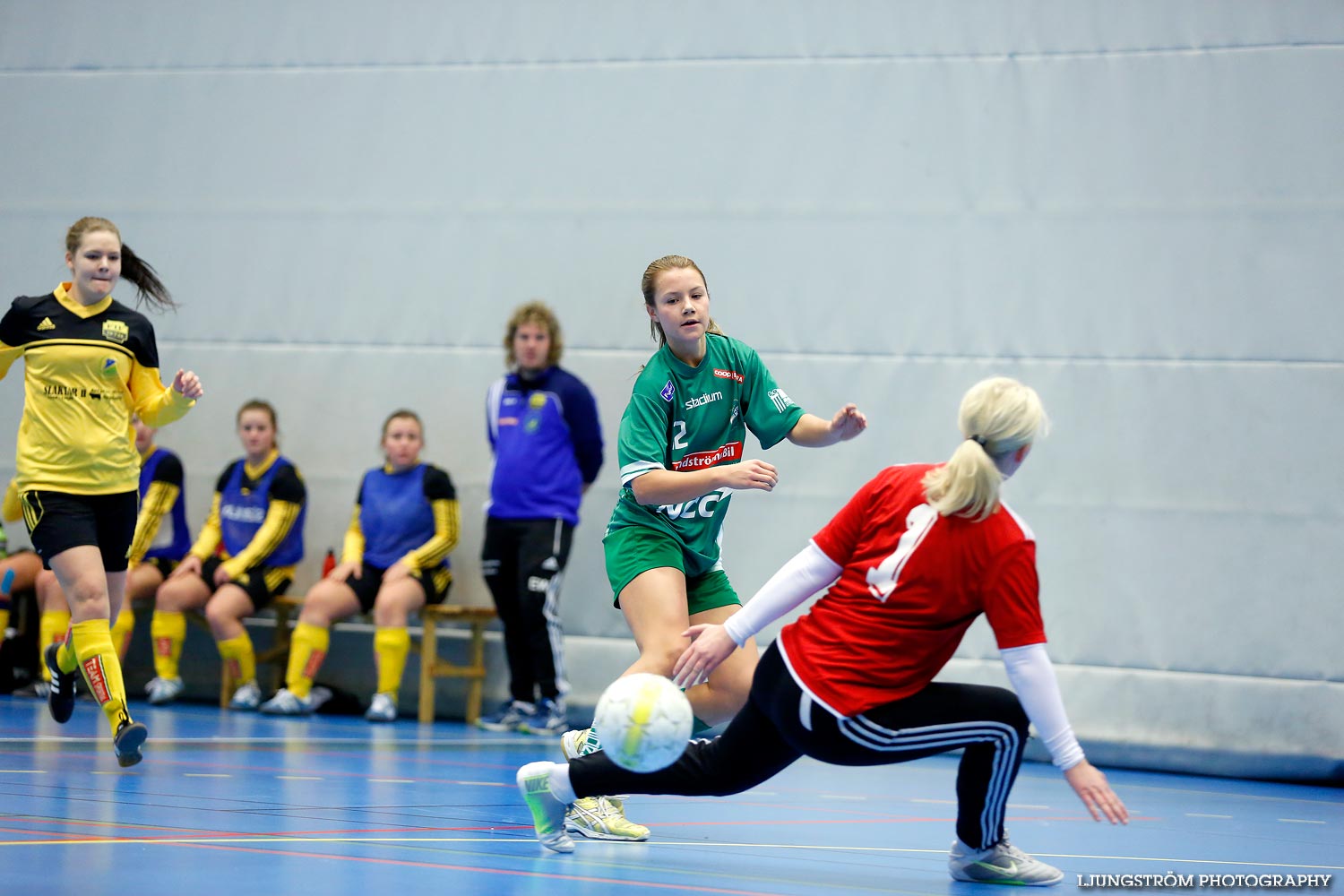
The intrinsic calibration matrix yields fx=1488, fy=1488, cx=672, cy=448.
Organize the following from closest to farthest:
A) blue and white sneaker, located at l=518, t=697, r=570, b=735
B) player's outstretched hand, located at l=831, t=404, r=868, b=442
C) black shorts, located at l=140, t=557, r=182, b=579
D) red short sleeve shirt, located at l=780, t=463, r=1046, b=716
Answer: red short sleeve shirt, located at l=780, t=463, r=1046, b=716, player's outstretched hand, located at l=831, t=404, r=868, b=442, blue and white sneaker, located at l=518, t=697, r=570, b=735, black shorts, located at l=140, t=557, r=182, b=579

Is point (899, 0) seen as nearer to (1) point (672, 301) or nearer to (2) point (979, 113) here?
(2) point (979, 113)

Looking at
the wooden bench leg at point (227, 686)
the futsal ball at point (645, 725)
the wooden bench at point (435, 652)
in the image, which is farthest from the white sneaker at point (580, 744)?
the wooden bench leg at point (227, 686)

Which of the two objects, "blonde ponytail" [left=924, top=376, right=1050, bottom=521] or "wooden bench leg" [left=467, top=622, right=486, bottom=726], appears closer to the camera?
"blonde ponytail" [left=924, top=376, right=1050, bottom=521]

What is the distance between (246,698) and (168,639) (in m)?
0.60

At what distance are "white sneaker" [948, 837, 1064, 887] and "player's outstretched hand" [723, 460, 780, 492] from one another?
1.08 m

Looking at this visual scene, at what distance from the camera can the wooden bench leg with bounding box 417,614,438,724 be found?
842cm

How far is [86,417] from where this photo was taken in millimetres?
5758

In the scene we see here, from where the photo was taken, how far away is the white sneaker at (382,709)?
8383mm

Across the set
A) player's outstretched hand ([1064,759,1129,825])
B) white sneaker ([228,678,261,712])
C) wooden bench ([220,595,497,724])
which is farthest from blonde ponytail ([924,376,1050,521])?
white sneaker ([228,678,261,712])

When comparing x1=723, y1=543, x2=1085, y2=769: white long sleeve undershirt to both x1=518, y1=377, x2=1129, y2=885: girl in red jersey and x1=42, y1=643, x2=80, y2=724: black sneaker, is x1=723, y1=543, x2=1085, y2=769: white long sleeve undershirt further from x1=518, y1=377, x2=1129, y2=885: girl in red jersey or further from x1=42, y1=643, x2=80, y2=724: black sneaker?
x1=42, y1=643, x2=80, y2=724: black sneaker

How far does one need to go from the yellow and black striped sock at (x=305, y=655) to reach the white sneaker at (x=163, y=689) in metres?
0.81

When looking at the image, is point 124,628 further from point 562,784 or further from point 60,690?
point 562,784

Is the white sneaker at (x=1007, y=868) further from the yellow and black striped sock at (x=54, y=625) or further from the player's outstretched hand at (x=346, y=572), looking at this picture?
the yellow and black striped sock at (x=54, y=625)

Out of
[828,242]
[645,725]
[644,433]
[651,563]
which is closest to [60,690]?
[651,563]
